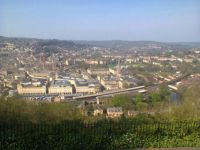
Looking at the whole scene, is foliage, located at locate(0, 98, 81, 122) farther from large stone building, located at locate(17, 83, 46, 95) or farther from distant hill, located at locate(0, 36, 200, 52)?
distant hill, located at locate(0, 36, 200, 52)

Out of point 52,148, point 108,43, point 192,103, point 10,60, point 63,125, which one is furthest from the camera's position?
point 108,43

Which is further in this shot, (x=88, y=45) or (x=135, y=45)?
(x=135, y=45)

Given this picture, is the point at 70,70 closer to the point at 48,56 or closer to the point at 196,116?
the point at 48,56

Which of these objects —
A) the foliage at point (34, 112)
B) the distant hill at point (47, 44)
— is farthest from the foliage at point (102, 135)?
the distant hill at point (47, 44)

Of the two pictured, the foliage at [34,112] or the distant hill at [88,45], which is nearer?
the foliage at [34,112]

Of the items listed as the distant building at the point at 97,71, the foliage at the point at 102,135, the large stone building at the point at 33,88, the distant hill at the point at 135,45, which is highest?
the distant hill at the point at 135,45

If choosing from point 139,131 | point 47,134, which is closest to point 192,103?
point 139,131

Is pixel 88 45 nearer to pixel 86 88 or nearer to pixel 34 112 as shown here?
pixel 86 88

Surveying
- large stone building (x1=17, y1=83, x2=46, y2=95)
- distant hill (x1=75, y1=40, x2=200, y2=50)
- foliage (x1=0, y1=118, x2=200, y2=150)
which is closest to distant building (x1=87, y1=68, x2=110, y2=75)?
distant hill (x1=75, y1=40, x2=200, y2=50)

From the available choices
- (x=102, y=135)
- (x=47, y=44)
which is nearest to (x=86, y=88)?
(x=47, y=44)

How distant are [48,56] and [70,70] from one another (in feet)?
11.1

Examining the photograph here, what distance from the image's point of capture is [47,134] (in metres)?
5.95

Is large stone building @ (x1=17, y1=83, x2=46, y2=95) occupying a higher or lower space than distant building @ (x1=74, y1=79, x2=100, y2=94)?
higher

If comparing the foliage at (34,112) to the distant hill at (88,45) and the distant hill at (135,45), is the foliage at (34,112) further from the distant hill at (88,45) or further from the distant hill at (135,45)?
the distant hill at (135,45)
